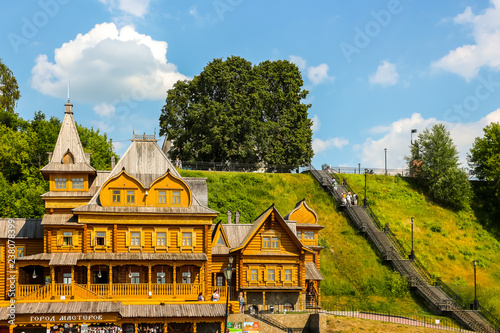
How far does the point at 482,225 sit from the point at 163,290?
4324 cm

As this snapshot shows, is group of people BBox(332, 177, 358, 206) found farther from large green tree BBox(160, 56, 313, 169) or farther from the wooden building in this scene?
the wooden building

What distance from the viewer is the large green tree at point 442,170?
76.2 meters

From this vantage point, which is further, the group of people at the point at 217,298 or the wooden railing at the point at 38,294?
the group of people at the point at 217,298

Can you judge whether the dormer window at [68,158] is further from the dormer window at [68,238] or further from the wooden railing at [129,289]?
the wooden railing at [129,289]

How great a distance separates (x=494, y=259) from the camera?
68.4 meters

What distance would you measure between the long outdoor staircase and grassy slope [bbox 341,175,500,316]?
180cm

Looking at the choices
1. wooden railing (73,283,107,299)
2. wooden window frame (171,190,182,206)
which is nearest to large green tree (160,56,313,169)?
wooden window frame (171,190,182,206)

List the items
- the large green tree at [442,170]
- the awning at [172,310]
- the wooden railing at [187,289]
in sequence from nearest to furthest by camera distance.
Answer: the awning at [172,310] < the wooden railing at [187,289] < the large green tree at [442,170]

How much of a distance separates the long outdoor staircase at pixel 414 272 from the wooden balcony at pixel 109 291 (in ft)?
69.6

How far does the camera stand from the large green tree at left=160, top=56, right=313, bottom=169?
7650 cm

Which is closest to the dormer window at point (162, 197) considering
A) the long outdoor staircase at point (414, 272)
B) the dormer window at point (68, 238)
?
the dormer window at point (68, 238)

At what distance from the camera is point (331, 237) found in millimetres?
65875

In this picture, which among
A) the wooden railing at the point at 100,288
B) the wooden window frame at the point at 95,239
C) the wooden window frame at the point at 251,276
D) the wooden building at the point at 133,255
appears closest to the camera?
the wooden building at the point at 133,255

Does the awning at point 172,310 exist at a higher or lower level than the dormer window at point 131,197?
lower
